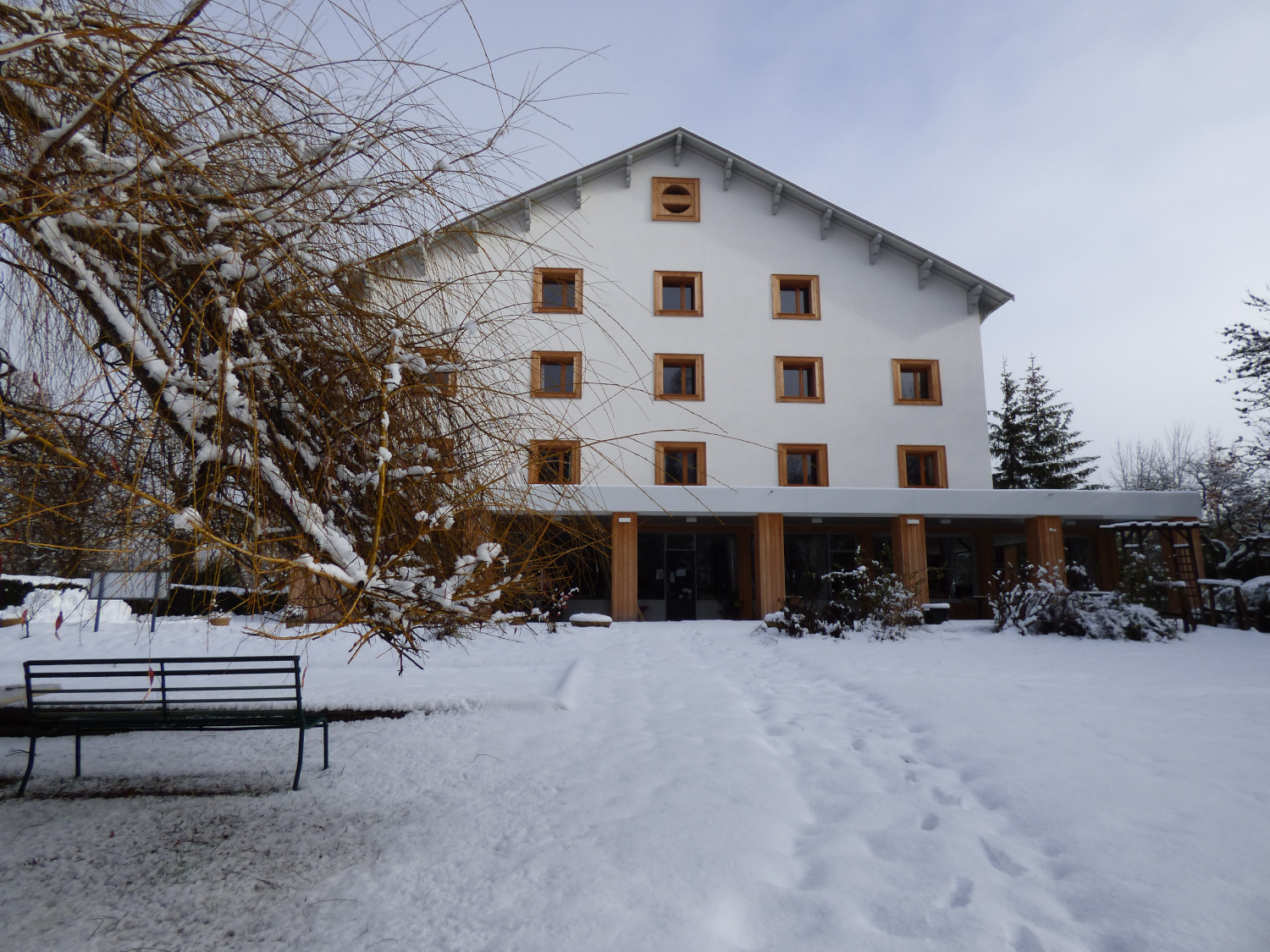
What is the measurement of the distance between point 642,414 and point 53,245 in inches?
714

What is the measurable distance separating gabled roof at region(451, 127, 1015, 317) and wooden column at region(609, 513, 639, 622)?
1063cm

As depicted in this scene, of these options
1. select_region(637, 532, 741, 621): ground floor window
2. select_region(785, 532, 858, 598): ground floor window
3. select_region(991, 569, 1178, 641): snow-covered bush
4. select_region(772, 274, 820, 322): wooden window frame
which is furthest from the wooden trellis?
select_region(637, 532, 741, 621): ground floor window

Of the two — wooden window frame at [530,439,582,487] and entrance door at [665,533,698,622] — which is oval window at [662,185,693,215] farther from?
wooden window frame at [530,439,582,487]

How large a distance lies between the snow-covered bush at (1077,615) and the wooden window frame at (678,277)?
39.8ft

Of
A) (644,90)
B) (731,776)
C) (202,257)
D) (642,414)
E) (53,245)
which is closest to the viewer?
(53,245)

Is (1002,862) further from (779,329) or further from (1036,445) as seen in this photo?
(1036,445)

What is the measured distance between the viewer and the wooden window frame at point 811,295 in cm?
2234

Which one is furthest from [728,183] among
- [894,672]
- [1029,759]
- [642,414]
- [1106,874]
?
[1106,874]

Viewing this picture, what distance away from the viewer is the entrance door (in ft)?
72.8

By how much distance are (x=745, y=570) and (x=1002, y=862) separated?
19023 millimetres

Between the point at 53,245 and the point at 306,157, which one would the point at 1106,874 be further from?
the point at 53,245

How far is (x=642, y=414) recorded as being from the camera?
1994 centimetres

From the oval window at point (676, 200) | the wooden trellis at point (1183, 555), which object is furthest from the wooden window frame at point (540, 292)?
the oval window at point (676, 200)

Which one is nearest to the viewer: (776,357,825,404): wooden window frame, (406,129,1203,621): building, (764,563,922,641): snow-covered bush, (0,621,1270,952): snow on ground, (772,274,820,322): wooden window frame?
(0,621,1270,952): snow on ground
